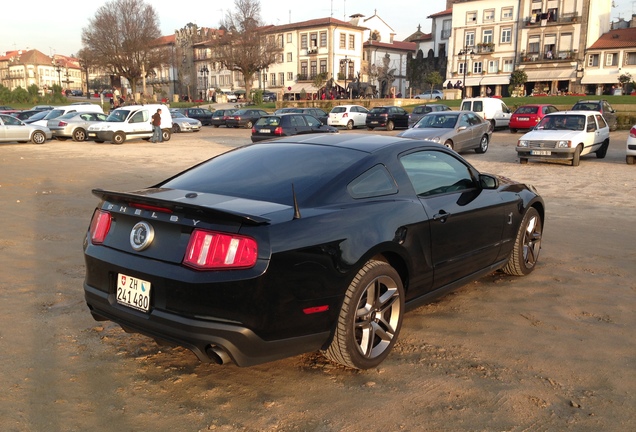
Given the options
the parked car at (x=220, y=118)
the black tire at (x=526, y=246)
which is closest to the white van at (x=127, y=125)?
the parked car at (x=220, y=118)

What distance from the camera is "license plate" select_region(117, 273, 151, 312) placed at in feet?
11.3

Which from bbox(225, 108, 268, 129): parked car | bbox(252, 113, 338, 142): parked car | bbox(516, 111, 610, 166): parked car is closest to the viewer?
bbox(516, 111, 610, 166): parked car

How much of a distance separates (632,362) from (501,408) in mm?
1280

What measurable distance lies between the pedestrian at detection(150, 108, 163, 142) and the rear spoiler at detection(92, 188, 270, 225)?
23.4 metres

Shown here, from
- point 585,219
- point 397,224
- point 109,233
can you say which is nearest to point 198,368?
point 109,233

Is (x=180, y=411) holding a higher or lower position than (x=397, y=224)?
lower

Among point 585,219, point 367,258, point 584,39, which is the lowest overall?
point 585,219

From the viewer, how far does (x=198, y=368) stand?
392 centimetres

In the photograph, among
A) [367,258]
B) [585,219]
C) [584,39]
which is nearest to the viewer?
[367,258]

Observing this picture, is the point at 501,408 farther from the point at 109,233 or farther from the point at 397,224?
the point at 109,233

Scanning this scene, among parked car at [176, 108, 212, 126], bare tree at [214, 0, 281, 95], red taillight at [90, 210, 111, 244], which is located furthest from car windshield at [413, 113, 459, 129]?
bare tree at [214, 0, 281, 95]

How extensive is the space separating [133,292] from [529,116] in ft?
97.3

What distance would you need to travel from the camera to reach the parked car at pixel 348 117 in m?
35.4

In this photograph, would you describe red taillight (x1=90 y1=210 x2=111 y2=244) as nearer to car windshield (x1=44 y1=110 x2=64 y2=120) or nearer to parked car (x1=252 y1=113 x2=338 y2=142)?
parked car (x1=252 y1=113 x2=338 y2=142)
